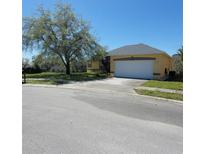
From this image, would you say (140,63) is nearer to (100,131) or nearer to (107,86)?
(107,86)

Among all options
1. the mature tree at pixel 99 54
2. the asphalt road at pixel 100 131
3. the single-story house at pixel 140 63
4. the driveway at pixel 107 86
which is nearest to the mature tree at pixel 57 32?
the mature tree at pixel 99 54

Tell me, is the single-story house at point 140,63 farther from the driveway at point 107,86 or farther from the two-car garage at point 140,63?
the driveway at point 107,86

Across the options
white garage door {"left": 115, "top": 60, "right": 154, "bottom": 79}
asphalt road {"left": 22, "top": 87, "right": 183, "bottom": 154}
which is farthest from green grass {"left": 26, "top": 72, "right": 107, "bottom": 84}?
asphalt road {"left": 22, "top": 87, "right": 183, "bottom": 154}

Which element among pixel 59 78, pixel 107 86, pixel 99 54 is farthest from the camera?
pixel 99 54

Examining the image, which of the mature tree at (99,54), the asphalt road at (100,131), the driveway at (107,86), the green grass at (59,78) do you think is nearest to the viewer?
the asphalt road at (100,131)

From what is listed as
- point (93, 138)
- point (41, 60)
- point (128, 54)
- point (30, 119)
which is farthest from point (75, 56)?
point (93, 138)

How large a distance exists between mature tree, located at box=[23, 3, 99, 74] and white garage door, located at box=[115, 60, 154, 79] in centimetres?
500

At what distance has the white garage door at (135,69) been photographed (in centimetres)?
2144

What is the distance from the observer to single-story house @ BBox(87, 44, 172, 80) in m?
21.2

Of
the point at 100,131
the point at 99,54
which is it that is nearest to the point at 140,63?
the point at 99,54

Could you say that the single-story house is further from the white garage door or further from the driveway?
the driveway

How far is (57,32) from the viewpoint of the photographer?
71.0ft

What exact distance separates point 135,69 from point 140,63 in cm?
93
